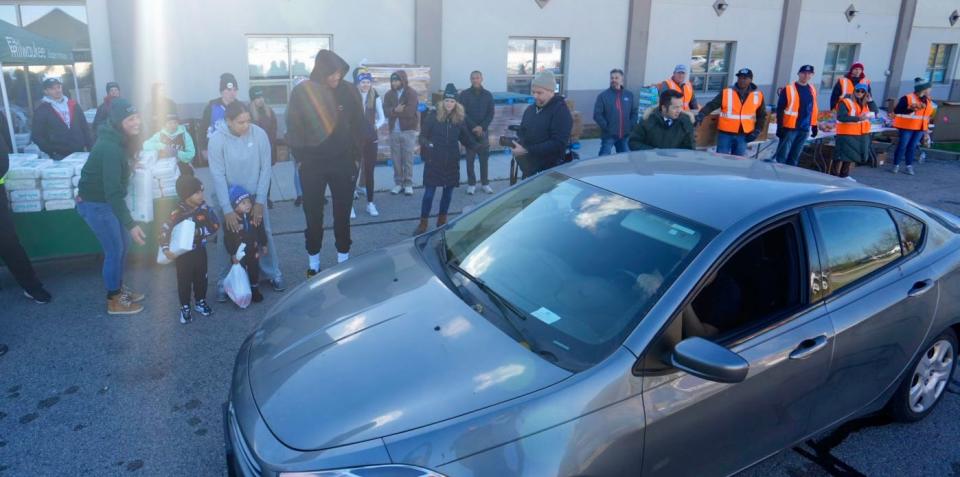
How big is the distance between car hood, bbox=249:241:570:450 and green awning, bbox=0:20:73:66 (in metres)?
5.71

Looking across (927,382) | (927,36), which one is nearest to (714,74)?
(927,36)

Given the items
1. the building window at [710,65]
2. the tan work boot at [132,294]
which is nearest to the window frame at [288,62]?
the tan work boot at [132,294]

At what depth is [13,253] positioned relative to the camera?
529cm

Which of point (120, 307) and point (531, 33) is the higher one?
point (531, 33)

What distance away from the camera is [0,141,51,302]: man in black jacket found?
17.0 feet

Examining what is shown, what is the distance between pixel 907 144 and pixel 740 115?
4475mm

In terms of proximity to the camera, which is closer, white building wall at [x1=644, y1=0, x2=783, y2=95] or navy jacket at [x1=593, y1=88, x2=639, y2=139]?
navy jacket at [x1=593, y1=88, x2=639, y2=139]

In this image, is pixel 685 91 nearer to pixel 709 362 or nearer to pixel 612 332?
pixel 612 332

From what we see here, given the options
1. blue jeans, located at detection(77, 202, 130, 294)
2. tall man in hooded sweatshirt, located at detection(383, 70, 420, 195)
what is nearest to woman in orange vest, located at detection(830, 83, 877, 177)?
tall man in hooded sweatshirt, located at detection(383, 70, 420, 195)

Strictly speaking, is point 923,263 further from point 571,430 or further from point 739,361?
point 571,430

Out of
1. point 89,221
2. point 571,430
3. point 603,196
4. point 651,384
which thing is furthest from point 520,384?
point 89,221

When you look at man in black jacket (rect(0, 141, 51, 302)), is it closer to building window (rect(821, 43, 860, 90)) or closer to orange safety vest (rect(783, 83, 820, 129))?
orange safety vest (rect(783, 83, 820, 129))

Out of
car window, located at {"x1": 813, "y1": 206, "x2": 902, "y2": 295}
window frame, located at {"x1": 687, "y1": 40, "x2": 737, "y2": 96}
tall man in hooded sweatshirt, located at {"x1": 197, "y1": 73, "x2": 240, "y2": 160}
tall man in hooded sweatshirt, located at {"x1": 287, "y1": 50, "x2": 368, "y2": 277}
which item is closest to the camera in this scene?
car window, located at {"x1": 813, "y1": 206, "x2": 902, "y2": 295}

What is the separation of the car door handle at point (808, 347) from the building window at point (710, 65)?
15605mm
